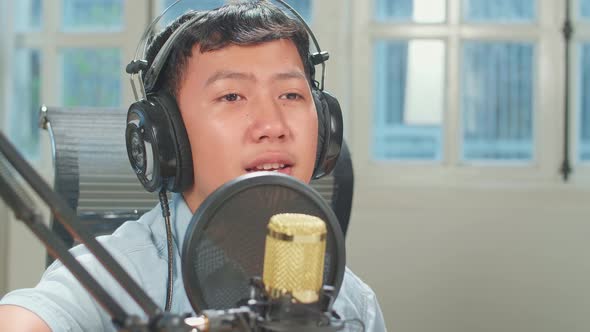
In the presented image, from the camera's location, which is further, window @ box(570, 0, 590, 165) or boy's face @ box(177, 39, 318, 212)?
window @ box(570, 0, 590, 165)

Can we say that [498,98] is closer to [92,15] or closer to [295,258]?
[92,15]

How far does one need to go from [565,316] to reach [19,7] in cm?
226

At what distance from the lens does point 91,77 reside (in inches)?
121

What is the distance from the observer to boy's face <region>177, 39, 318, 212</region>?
37.9 inches

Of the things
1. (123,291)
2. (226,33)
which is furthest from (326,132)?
(123,291)

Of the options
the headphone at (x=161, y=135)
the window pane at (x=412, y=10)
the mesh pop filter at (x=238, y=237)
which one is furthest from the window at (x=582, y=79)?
the mesh pop filter at (x=238, y=237)

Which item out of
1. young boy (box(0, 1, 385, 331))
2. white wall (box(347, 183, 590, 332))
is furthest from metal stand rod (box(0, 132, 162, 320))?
white wall (box(347, 183, 590, 332))

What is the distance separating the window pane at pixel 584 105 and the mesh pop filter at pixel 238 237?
2.56 meters

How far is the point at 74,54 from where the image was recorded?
3090mm

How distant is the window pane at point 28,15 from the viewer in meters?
3.08

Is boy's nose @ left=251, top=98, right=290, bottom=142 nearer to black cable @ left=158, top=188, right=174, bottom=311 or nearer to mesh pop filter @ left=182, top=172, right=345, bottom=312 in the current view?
black cable @ left=158, top=188, right=174, bottom=311

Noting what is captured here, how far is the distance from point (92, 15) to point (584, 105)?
1835mm

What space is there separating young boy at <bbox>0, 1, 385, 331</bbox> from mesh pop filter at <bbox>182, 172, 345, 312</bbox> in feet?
1.03

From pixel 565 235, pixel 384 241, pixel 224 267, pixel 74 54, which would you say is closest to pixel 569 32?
pixel 565 235
